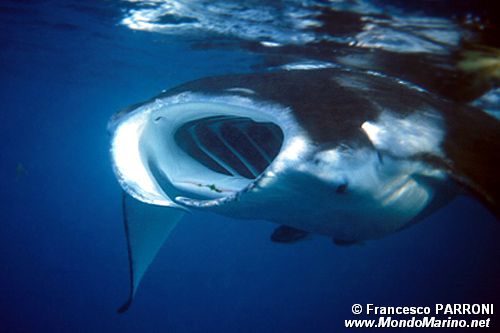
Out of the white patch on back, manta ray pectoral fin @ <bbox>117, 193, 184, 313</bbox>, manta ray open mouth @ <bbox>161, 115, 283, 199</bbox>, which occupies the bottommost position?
manta ray pectoral fin @ <bbox>117, 193, 184, 313</bbox>

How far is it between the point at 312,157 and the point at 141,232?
2466 mm

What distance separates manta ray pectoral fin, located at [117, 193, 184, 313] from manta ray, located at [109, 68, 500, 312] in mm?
38

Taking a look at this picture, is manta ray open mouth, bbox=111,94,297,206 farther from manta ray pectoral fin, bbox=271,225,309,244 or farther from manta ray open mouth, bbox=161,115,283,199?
manta ray pectoral fin, bbox=271,225,309,244

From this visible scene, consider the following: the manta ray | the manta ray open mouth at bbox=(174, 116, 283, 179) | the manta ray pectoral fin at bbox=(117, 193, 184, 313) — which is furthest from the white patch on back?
the manta ray pectoral fin at bbox=(117, 193, 184, 313)

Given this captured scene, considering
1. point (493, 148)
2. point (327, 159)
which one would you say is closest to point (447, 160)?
point (493, 148)

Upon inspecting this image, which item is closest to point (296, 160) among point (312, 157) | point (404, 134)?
point (312, 157)

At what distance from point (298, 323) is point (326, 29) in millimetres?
27692

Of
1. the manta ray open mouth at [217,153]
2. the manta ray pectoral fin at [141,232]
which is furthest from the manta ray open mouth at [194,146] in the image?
the manta ray pectoral fin at [141,232]

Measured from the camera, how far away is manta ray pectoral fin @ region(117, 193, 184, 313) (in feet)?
11.5

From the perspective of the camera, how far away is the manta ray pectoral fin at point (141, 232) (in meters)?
3.50

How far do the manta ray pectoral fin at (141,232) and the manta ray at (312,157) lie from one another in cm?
4

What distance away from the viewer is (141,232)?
3.74m

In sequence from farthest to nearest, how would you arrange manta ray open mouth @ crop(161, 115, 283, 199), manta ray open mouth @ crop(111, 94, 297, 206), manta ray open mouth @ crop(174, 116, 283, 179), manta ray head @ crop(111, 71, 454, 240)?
manta ray open mouth @ crop(174, 116, 283, 179)
manta ray open mouth @ crop(161, 115, 283, 199)
manta ray open mouth @ crop(111, 94, 297, 206)
manta ray head @ crop(111, 71, 454, 240)

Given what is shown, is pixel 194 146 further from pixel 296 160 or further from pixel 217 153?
pixel 296 160
